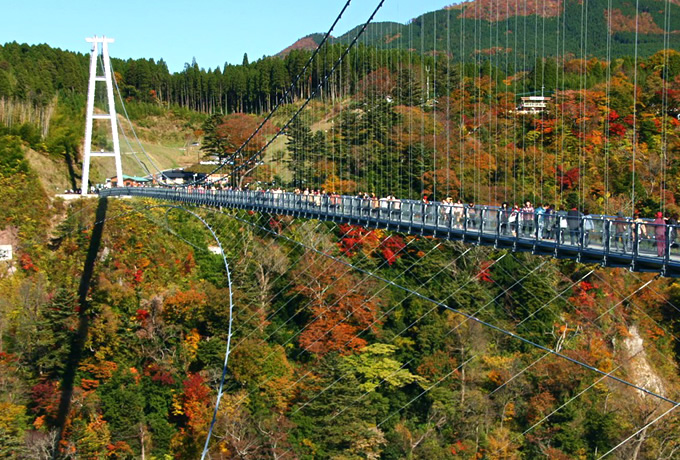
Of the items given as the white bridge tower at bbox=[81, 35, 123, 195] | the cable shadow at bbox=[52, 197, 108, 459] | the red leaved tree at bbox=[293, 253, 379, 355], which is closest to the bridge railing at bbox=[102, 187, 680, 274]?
the red leaved tree at bbox=[293, 253, 379, 355]

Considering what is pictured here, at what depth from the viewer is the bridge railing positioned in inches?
499

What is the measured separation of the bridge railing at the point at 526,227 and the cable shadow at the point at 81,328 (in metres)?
15.0

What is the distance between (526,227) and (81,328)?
2751 cm

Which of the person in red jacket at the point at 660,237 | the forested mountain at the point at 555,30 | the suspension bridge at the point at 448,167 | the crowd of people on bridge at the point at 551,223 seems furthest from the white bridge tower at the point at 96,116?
the person in red jacket at the point at 660,237

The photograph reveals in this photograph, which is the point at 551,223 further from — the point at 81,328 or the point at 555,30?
the point at 555,30

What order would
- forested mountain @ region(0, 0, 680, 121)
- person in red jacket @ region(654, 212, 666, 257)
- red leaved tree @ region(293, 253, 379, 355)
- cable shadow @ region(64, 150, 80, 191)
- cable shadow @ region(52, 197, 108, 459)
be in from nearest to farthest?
person in red jacket @ region(654, 212, 666, 257)
cable shadow @ region(52, 197, 108, 459)
red leaved tree @ region(293, 253, 379, 355)
cable shadow @ region(64, 150, 80, 191)
forested mountain @ region(0, 0, 680, 121)

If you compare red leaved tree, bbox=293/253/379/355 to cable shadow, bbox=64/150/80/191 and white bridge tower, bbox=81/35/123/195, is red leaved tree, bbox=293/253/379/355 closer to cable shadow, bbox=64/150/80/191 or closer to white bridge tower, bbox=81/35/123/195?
white bridge tower, bbox=81/35/123/195

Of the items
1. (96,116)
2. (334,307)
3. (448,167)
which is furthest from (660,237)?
(96,116)

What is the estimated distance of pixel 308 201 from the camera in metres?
26.4

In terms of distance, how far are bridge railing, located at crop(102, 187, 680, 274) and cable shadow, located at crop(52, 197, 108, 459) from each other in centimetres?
1504

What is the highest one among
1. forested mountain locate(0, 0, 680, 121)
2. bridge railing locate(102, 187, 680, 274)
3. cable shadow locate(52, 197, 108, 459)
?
forested mountain locate(0, 0, 680, 121)

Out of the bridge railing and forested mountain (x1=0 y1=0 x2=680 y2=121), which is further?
forested mountain (x1=0 y1=0 x2=680 y2=121)

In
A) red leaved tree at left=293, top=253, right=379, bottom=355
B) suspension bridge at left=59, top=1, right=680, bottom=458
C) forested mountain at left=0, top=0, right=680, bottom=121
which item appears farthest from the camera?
forested mountain at left=0, top=0, right=680, bottom=121

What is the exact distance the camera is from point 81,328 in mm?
38031
